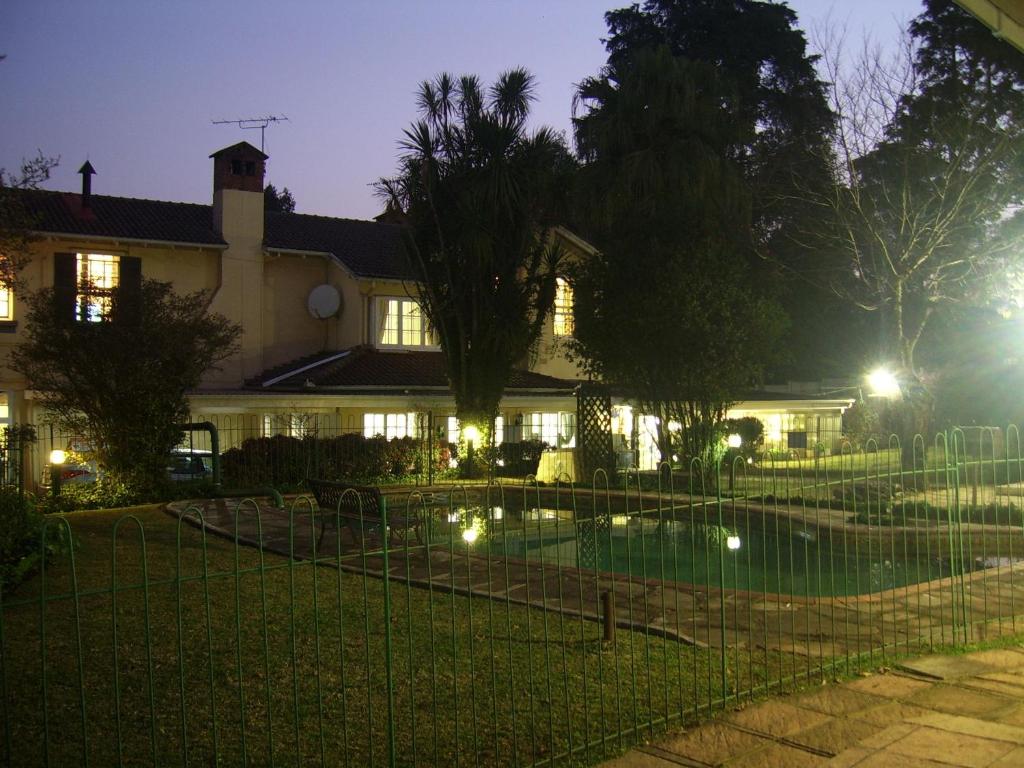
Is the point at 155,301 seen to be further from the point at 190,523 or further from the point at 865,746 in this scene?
the point at 865,746

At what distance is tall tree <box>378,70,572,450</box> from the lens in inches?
901

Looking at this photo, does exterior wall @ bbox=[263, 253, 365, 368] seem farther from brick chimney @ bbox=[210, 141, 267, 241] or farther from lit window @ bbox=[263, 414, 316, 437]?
lit window @ bbox=[263, 414, 316, 437]

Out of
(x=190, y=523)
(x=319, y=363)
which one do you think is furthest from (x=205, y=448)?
(x=190, y=523)

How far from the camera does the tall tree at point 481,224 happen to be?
22875 millimetres

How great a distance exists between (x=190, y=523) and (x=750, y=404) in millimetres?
23857

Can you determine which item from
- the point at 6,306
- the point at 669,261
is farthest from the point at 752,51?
the point at 6,306

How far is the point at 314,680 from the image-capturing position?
6.55m

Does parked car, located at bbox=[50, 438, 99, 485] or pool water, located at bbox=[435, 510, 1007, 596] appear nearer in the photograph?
pool water, located at bbox=[435, 510, 1007, 596]

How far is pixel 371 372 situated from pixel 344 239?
5.77 meters

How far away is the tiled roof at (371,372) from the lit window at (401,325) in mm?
375

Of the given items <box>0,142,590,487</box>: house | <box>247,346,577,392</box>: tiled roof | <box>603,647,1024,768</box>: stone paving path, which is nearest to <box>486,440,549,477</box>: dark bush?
<box>0,142,590,487</box>: house

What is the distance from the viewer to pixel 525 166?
23.0m

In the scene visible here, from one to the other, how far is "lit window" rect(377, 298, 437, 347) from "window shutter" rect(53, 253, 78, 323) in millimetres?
7916

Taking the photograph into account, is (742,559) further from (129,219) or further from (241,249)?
(129,219)
